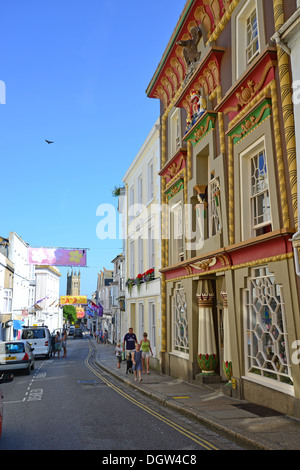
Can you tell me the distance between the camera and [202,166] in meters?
14.1

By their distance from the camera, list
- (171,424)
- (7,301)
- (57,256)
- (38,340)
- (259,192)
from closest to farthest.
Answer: (171,424)
(259,192)
(38,340)
(57,256)
(7,301)

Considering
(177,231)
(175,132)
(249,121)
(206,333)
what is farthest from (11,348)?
(249,121)

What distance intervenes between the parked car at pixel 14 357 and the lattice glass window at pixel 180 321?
268 inches

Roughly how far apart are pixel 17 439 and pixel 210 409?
440 centimetres

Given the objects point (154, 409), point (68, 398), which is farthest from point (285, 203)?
point (68, 398)

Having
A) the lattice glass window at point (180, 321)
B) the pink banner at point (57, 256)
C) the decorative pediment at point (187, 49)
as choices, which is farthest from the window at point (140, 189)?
the pink banner at point (57, 256)

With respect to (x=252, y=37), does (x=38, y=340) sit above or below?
below

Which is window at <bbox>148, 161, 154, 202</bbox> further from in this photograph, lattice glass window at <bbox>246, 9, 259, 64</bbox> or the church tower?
the church tower

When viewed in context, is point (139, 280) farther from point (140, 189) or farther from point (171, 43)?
point (171, 43)

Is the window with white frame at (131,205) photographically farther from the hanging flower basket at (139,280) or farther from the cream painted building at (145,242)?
the hanging flower basket at (139,280)

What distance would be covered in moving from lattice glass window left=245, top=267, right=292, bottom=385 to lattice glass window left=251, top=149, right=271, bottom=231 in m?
1.27

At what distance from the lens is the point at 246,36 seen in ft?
37.5

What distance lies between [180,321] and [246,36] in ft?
33.0

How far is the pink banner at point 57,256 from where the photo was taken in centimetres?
3209
